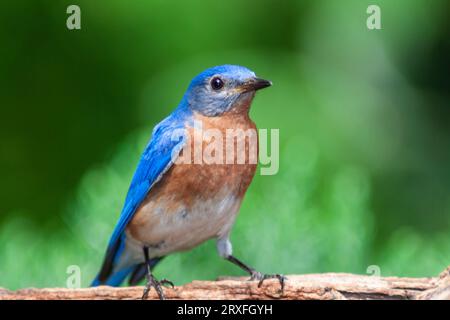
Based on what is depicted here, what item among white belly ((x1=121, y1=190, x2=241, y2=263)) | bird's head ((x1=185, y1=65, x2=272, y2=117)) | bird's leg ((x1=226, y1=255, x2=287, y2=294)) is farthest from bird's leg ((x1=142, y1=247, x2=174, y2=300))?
bird's head ((x1=185, y1=65, x2=272, y2=117))

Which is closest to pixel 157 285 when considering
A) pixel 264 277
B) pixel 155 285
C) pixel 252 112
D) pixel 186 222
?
pixel 155 285

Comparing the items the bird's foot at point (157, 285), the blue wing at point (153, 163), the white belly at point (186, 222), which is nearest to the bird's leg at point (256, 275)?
the white belly at point (186, 222)

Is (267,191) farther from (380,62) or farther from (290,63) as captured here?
(380,62)

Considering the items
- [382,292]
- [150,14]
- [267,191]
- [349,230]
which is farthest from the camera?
[150,14]

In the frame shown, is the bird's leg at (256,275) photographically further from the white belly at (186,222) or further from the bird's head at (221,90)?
the bird's head at (221,90)

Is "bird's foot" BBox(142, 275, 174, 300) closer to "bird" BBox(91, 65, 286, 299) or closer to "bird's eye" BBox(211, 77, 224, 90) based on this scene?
"bird" BBox(91, 65, 286, 299)
